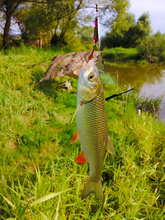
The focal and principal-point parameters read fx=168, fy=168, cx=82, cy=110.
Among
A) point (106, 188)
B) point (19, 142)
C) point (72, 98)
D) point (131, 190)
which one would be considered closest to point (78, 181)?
point (106, 188)

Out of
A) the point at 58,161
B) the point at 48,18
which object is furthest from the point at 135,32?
the point at 58,161

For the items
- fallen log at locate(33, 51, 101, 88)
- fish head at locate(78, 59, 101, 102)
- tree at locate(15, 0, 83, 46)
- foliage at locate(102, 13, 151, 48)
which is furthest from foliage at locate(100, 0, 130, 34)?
foliage at locate(102, 13, 151, 48)

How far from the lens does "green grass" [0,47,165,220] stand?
2.00m

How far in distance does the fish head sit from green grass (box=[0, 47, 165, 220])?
80 cm

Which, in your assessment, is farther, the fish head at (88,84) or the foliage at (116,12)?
the foliage at (116,12)

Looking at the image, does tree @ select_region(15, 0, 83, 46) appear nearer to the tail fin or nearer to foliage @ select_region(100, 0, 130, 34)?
foliage @ select_region(100, 0, 130, 34)

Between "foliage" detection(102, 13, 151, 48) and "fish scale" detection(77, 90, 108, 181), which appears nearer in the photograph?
"fish scale" detection(77, 90, 108, 181)

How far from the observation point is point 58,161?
281cm

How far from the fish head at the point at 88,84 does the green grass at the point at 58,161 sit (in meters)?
0.80

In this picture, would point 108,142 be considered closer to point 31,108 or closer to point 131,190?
point 131,190

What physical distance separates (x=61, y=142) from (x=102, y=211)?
1.74m

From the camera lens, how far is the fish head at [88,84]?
106cm

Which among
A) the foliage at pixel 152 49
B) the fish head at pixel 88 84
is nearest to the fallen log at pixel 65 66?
the fish head at pixel 88 84

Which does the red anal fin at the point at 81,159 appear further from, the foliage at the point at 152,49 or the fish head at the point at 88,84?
the foliage at the point at 152,49
